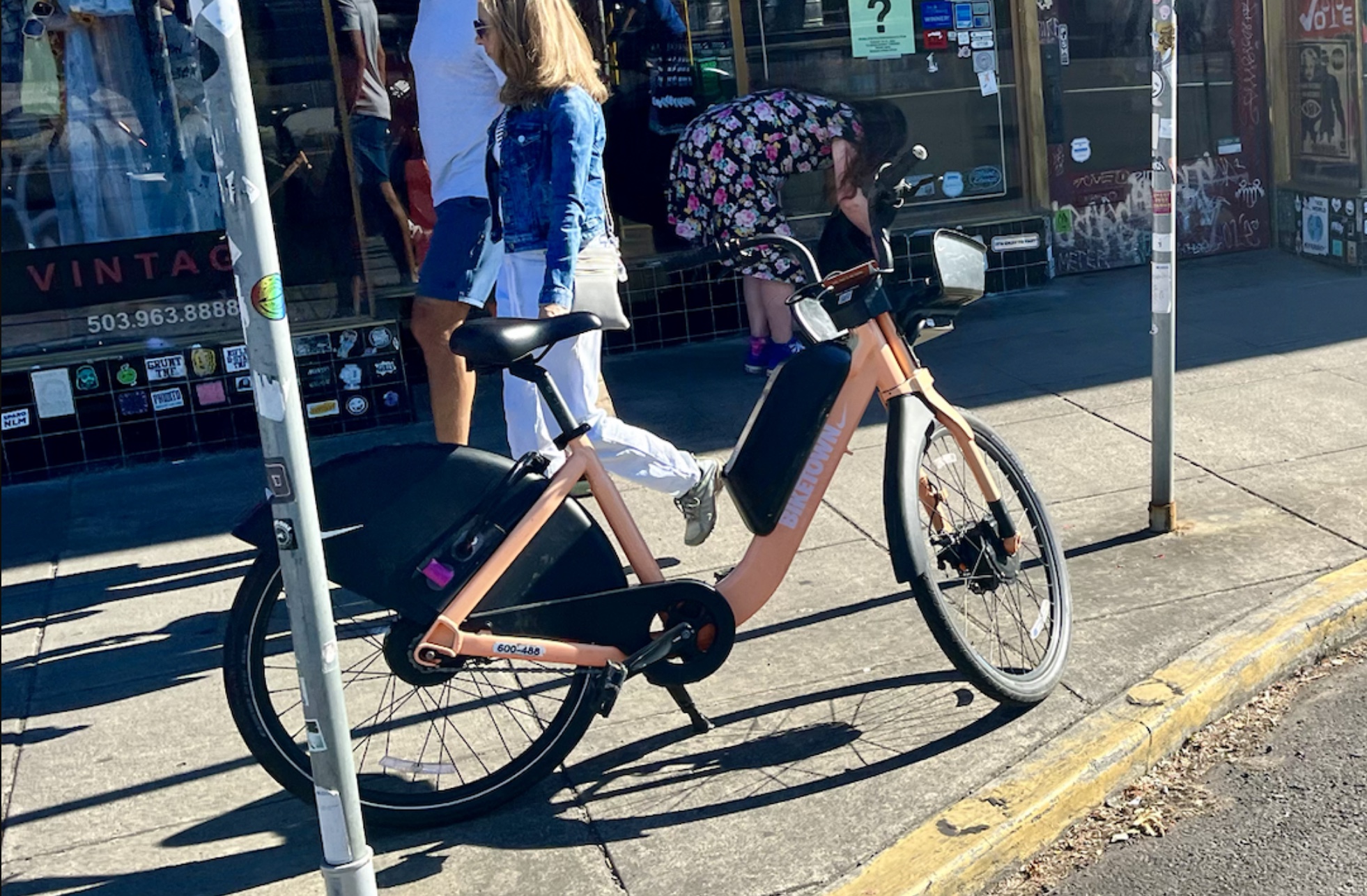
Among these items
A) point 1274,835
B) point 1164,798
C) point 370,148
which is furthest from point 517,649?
point 370,148

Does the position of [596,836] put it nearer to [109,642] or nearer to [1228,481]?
[109,642]

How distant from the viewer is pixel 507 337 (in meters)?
3.81

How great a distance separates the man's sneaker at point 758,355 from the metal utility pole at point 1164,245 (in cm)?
292

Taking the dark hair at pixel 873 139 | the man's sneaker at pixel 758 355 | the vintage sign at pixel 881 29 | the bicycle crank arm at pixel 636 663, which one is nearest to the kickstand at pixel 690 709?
the bicycle crank arm at pixel 636 663

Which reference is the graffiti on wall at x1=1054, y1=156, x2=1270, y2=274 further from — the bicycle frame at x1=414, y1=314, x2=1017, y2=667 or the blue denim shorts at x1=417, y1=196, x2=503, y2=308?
the bicycle frame at x1=414, y1=314, x2=1017, y2=667

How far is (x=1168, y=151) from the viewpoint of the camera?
5293mm

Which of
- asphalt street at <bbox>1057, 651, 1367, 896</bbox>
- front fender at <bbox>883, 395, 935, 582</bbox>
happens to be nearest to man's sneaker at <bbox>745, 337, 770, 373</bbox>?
front fender at <bbox>883, 395, 935, 582</bbox>

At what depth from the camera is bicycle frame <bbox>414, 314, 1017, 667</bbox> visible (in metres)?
3.90

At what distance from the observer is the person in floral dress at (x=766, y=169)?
7.69 metres

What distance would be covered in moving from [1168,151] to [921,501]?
1784 millimetres

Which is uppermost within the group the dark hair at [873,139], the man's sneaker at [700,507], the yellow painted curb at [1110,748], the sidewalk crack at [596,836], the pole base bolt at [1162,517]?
the dark hair at [873,139]

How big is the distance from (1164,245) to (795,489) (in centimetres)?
191

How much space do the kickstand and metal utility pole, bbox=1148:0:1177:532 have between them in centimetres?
200

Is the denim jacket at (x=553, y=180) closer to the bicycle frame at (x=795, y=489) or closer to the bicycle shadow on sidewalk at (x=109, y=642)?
the bicycle frame at (x=795, y=489)
